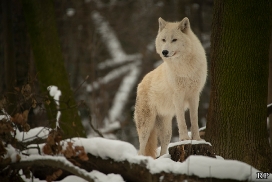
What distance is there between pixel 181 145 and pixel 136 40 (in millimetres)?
10674

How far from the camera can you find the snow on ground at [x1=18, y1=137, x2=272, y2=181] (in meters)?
3.62

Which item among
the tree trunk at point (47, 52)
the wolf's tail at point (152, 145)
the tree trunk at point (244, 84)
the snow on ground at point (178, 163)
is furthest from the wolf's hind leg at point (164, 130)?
the tree trunk at point (47, 52)

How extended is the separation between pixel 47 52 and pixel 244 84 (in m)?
4.71

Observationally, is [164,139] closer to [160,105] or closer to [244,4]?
[160,105]

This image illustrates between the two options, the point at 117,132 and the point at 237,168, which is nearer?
the point at 237,168

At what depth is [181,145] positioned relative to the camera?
15.8 feet

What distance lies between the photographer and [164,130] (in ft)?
20.9

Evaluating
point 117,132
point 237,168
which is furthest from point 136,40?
point 237,168

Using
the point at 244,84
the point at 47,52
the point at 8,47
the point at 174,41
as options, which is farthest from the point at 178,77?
the point at 8,47

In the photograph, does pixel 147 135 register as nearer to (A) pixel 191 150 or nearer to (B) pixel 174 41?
(A) pixel 191 150

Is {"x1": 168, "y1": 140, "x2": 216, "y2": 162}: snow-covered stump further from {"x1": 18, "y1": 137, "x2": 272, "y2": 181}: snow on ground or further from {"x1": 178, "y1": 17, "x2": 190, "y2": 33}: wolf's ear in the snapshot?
{"x1": 178, "y1": 17, "x2": 190, "y2": 33}: wolf's ear

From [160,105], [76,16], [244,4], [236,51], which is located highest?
[76,16]

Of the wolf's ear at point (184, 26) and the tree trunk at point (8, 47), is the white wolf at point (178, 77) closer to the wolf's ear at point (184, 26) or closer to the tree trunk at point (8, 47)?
the wolf's ear at point (184, 26)

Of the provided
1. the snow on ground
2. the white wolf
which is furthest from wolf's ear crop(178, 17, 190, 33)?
the snow on ground
